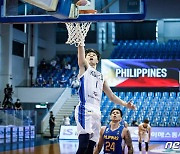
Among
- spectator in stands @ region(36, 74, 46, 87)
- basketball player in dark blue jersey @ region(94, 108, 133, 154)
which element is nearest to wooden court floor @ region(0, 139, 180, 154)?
basketball player in dark blue jersey @ region(94, 108, 133, 154)

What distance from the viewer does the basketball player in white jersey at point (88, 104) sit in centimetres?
432

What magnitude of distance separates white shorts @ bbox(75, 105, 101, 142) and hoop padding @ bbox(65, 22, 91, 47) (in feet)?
2.33

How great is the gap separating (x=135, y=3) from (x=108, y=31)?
2332 cm

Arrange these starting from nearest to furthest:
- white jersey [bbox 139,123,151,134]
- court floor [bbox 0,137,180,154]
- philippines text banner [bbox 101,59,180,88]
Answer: court floor [bbox 0,137,180,154] → white jersey [bbox 139,123,151,134] → philippines text banner [bbox 101,59,180,88]

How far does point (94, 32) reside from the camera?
3030 centimetres

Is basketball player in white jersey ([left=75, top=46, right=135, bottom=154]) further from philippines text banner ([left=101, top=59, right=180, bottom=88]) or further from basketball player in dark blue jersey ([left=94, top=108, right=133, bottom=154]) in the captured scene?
philippines text banner ([left=101, top=59, right=180, bottom=88])

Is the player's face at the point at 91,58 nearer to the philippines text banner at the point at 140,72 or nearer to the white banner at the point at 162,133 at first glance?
the white banner at the point at 162,133

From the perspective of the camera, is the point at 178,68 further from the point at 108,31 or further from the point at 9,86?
the point at 9,86

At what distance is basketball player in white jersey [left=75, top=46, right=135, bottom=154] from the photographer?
4.32 metres

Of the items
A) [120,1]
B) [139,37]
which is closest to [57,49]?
[139,37]

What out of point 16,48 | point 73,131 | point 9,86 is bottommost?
point 73,131

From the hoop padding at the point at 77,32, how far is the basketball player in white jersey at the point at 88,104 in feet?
0.72

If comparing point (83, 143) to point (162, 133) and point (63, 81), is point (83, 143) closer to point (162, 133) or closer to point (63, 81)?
point (162, 133)

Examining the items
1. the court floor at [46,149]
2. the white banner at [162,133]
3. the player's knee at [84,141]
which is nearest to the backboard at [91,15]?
the player's knee at [84,141]
